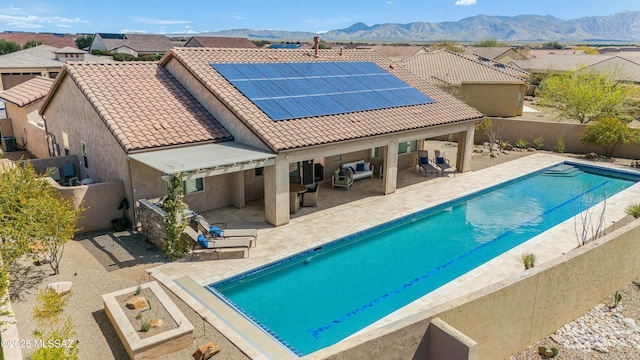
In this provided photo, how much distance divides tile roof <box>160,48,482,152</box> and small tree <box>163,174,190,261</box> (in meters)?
4.41

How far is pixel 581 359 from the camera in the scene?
501 inches

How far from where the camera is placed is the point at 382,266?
670 inches

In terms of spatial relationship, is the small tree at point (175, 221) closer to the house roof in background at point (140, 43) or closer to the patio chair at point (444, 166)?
the patio chair at point (444, 166)

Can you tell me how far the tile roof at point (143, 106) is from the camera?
61.2 ft

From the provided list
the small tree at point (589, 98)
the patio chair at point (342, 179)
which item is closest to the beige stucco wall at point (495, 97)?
the small tree at point (589, 98)

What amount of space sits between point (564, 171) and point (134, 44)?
102 meters

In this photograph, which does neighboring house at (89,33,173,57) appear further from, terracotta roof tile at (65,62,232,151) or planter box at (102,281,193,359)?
planter box at (102,281,193,359)

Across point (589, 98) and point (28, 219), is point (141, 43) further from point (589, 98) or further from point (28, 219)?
point (28, 219)

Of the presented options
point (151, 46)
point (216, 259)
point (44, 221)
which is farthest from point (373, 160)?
point (151, 46)

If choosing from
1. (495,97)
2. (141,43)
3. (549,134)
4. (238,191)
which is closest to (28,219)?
(238,191)

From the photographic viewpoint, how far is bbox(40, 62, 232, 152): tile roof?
1866cm

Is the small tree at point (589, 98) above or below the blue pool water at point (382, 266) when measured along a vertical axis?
above

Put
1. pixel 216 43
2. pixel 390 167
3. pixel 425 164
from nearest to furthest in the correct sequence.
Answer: pixel 390 167 < pixel 425 164 < pixel 216 43

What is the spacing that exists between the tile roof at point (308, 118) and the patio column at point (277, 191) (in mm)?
882
